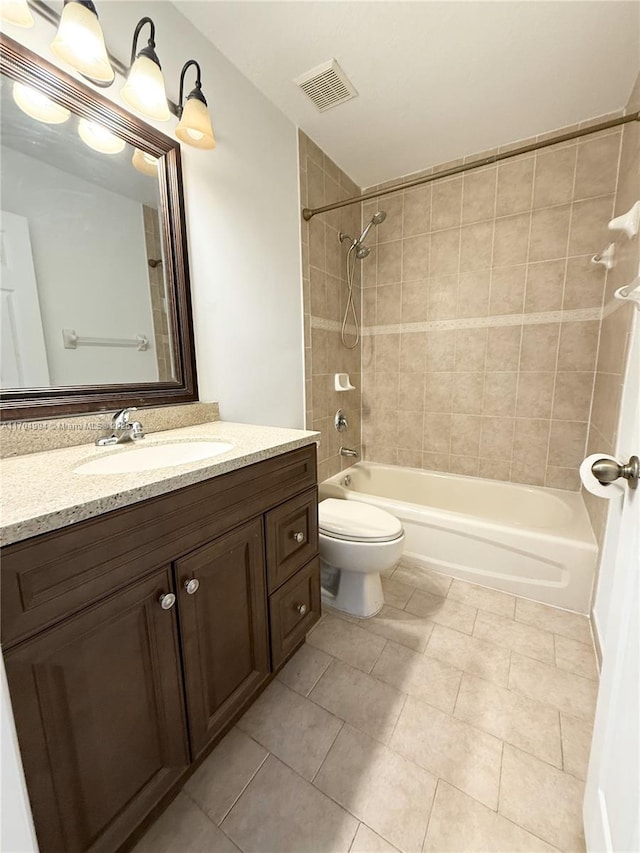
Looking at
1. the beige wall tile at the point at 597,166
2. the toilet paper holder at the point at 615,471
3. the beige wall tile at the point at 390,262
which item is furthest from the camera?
the beige wall tile at the point at 390,262

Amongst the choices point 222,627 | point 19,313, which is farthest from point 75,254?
point 222,627

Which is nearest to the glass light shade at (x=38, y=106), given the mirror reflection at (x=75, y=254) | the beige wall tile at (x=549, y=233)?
the mirror reflection at (x=75, y=254)

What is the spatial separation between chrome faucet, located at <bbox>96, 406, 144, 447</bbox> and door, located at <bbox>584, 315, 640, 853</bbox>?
49.4 inches

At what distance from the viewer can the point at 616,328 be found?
1.51 metres

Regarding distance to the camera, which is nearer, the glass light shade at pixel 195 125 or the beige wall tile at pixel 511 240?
the glass light shade at pixel 195 125

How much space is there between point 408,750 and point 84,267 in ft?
5.83

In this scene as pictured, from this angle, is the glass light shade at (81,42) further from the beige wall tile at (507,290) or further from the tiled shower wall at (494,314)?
the beige wall tile at (507,290)

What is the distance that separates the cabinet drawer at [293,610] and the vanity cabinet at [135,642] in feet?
0.06

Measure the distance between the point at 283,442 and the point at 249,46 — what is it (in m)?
A: 1.62

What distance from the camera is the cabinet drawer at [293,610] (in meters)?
1.11

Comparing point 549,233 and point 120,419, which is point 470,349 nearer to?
point 549,233

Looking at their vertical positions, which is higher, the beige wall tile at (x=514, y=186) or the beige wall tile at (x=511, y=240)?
the beige wall tile at (x=514, y=186)

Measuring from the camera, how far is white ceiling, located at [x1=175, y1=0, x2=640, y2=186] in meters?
1.23

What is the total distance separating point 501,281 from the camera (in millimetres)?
2086
